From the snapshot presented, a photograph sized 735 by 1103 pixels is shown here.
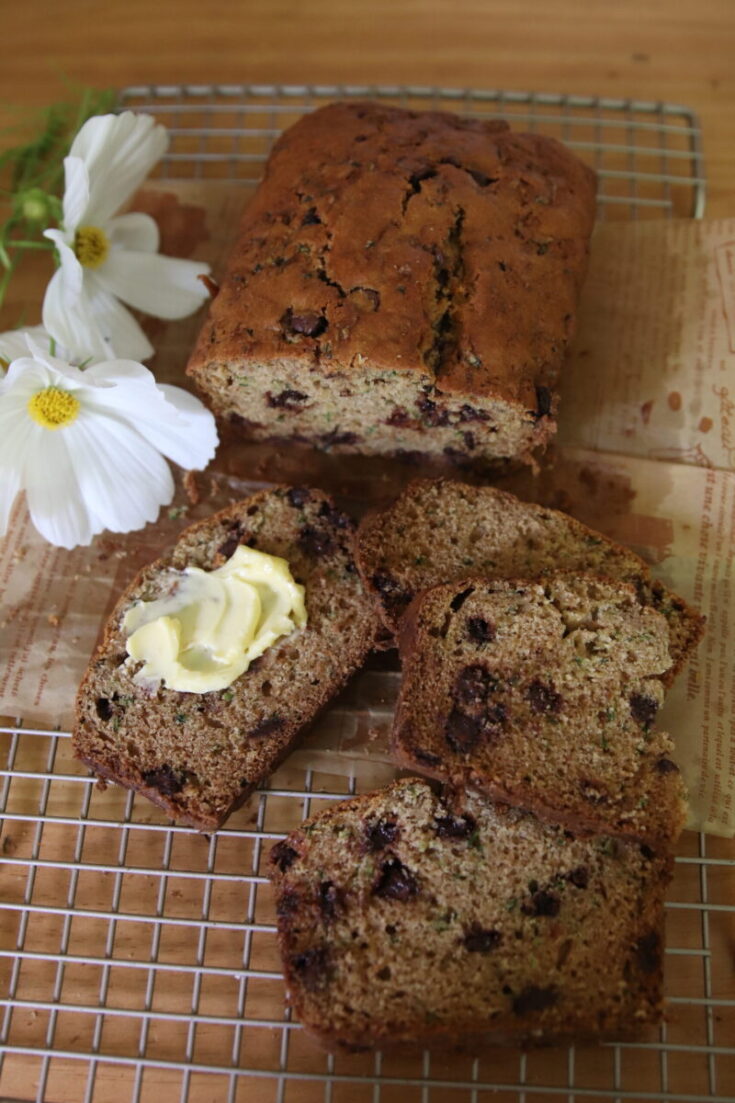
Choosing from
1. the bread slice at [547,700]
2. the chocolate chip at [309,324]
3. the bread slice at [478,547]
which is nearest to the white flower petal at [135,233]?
the chocolate chip at [309,324]

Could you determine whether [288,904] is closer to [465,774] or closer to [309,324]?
[465,774]

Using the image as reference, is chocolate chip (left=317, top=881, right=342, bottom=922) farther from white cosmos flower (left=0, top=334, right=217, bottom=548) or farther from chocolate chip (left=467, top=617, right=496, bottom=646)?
white cosmos flower (left=0, top=334, right=217, bottom=548)

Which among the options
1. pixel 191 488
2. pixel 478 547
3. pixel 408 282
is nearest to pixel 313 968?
pixel 478 547

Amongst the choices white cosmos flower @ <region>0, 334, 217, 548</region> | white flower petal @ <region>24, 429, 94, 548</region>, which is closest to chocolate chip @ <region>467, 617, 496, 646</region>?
white cosmos flower @ <region>0, 334, 217, 548</region>

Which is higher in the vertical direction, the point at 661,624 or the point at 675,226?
the point at 675,226

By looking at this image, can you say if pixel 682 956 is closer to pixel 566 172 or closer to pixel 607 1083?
pixel 607 1083

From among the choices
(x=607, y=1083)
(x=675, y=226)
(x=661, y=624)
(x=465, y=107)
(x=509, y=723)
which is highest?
(x=465, y=107)

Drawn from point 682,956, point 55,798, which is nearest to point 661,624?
point 682,956

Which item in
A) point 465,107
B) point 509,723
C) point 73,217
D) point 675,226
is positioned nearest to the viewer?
point 509,723
